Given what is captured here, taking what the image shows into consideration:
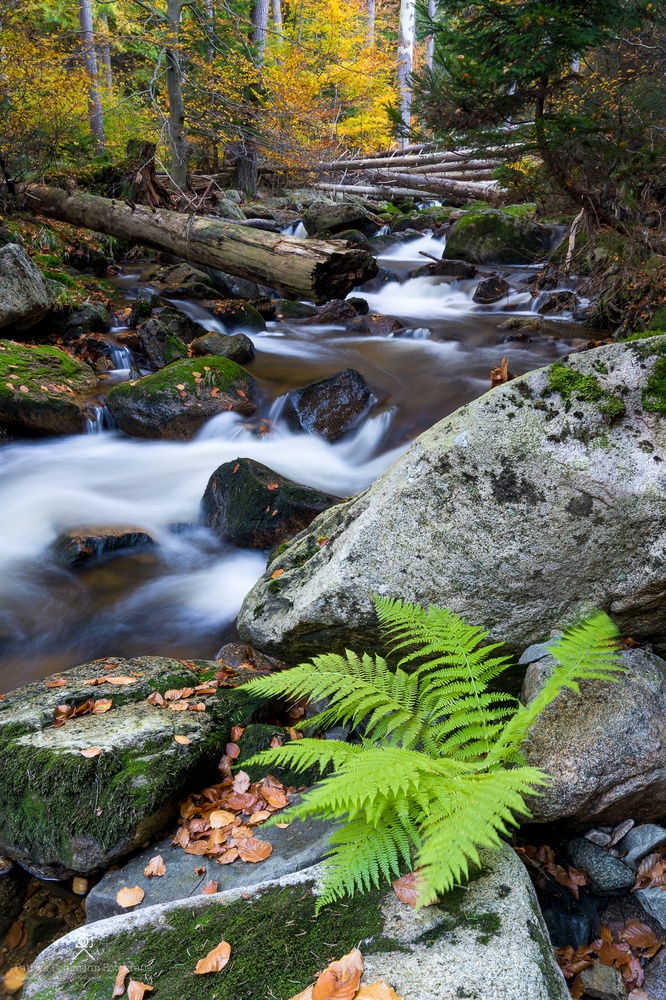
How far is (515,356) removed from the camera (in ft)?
32.8

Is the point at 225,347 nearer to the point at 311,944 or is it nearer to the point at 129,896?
the point at 129,896

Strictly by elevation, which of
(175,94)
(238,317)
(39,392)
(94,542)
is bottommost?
(94,542)

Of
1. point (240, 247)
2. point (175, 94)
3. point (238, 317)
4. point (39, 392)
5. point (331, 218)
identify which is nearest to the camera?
point (39, 392)

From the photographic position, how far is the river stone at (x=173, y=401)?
8.52 meters

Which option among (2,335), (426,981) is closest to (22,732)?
(426,981)

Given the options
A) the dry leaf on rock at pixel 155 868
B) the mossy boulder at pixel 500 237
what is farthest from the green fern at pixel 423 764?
the mossy boulder at pixel 500 237

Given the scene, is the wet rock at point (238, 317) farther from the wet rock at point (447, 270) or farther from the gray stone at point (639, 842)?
the gray stone at point (639, 842)

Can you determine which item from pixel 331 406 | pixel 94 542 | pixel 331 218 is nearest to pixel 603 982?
pixel 94 542

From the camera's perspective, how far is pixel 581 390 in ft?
11.4

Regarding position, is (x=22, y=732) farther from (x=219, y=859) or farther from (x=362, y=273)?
(x=362, y=273)

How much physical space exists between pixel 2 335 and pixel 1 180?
20.5 feet

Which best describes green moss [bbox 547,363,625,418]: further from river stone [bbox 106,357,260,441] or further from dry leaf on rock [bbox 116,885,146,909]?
river stone [bbox 106,357,260,441]

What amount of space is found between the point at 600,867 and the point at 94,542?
5.16 metres

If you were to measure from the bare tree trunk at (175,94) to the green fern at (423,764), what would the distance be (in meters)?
12.7
